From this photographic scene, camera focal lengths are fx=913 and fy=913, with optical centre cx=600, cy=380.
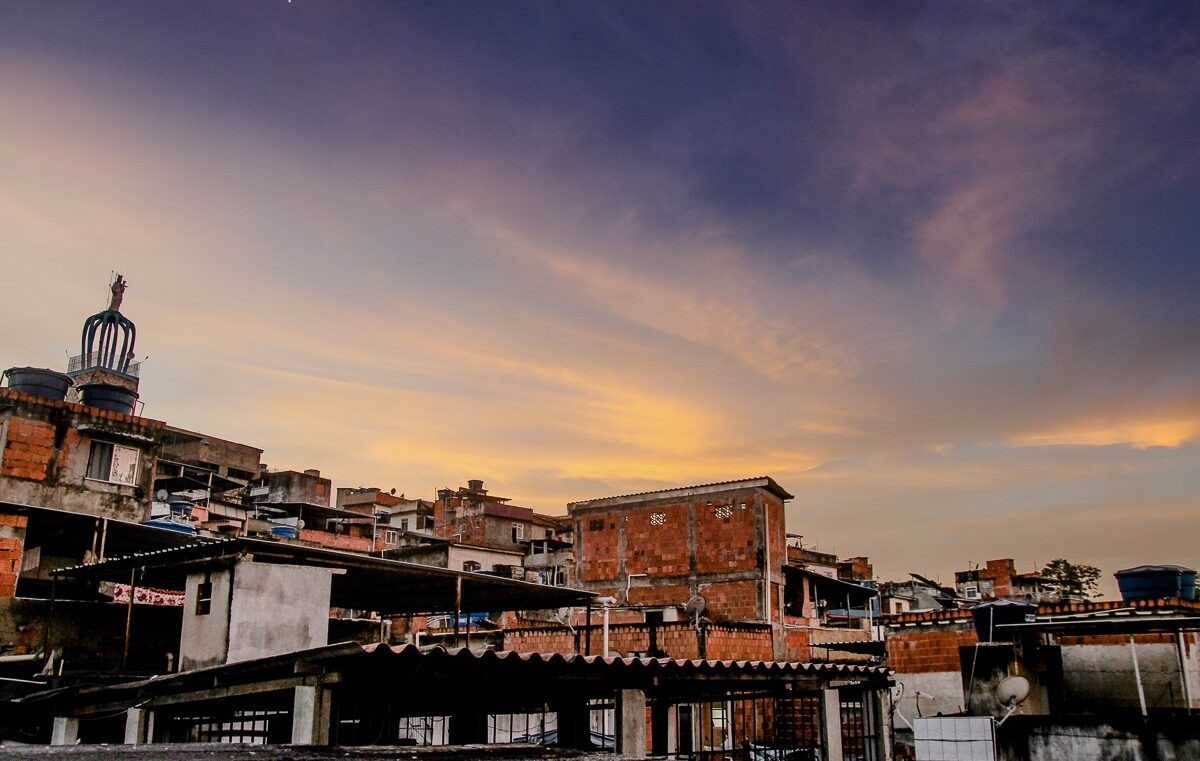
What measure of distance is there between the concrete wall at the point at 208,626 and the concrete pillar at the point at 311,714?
437 cm

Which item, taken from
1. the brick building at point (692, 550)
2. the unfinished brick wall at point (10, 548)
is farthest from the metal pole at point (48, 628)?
the brick building at point (692, 550)

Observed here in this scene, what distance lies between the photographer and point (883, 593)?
48375 millimetres

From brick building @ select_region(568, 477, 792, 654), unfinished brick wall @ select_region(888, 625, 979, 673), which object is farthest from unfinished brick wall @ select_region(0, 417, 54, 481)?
unfinished brick wall @ select_region(888, 625, 979, 673)

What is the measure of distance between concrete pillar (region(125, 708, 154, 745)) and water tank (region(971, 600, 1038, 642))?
13094mm

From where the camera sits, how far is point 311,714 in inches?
443

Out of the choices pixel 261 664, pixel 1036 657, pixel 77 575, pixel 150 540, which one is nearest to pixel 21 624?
pixel 77 575

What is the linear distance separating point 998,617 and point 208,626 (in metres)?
13.2

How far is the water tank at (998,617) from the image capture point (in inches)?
587

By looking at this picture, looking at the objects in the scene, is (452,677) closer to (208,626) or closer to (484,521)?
(208,626)

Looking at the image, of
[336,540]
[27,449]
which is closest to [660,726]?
[27,449]

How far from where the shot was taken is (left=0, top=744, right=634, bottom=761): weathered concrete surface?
19.0 ft

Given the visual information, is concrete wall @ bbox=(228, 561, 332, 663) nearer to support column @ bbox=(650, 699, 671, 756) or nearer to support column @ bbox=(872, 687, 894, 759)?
support column @ bbox=(650, 699, 671, 756)

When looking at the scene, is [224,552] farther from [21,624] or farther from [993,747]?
[993,747]

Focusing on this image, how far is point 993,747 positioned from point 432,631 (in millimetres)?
26397
